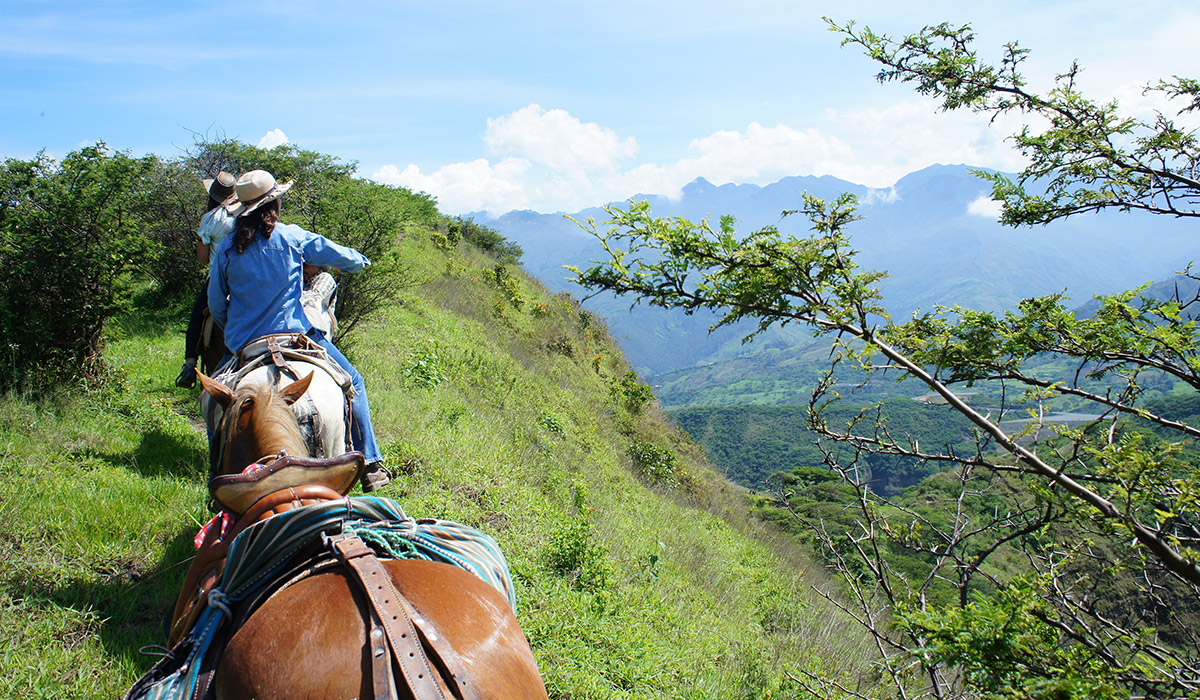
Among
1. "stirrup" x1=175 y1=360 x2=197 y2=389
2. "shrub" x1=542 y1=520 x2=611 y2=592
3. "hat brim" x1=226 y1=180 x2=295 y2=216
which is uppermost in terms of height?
"hat brim" x1=226 y1=180 x2=295 y2=216

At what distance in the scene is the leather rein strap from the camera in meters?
1.31

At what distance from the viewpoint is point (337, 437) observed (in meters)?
3.03

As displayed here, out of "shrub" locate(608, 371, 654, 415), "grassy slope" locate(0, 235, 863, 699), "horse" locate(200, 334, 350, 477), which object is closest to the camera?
"grassy slope" locate(0, 235, 863, 699)

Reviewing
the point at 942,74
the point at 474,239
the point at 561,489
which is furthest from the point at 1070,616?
the point at 474,239

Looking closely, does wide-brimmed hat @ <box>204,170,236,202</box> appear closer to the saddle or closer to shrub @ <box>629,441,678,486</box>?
the saddle

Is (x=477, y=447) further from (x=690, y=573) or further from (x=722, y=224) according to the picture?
(x=722, y=224)

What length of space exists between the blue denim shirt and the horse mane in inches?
42.4

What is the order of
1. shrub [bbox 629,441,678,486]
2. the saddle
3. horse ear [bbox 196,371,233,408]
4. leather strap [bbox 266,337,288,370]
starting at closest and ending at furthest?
the saddle < horse ear [bbox 196,371,233,408] < leather strap [bbox 266,337,288,370] < shrub [bbox 629,441,678,486]

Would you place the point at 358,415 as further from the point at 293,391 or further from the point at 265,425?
the point at 265,425

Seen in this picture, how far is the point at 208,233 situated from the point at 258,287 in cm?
47

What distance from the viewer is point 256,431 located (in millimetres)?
2268

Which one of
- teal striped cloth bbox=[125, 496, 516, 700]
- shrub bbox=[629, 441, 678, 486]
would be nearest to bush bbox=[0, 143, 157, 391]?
teal striped cloth bbox=[125, 496, 516, 700]

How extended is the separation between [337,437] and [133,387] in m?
3.62

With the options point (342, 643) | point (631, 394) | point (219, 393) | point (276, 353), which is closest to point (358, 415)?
point (276, 353)
